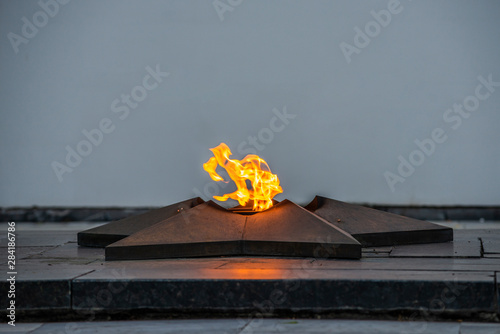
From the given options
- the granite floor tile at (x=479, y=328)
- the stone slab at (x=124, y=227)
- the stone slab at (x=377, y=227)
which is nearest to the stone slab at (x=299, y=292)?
the granite floor tile at (x=479, y=328)

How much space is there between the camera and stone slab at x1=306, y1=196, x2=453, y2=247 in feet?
13.4

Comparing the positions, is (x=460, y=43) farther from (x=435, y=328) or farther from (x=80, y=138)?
(x=435, y=328)

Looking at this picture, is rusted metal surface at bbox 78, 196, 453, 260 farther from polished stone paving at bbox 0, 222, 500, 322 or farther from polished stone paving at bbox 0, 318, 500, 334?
polished stone paving at bbox 0, 318, 500, 334

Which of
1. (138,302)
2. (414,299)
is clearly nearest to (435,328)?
(414,299)

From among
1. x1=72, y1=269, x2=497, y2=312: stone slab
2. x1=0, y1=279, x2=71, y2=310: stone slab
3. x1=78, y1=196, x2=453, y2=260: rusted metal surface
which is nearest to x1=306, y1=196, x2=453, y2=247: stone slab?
x1=78, y1=196, x2=453, y2=260: rusted metal surface

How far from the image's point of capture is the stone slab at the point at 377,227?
161 inches

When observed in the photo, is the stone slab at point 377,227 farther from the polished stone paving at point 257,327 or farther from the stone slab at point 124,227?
the polished stone paving at point 257,327

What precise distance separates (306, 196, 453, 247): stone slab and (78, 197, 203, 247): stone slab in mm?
926

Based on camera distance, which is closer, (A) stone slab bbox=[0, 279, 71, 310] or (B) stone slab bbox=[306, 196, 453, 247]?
(A) stone slab bbox=[0, 279, 71, 310]

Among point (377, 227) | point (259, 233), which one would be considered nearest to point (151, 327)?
point (259, 233)

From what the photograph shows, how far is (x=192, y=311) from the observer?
2.81m

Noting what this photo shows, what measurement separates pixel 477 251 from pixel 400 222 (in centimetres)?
60

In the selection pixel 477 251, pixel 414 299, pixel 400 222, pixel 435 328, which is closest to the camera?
pixel 435 328

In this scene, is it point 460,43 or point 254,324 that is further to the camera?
point 460,43
